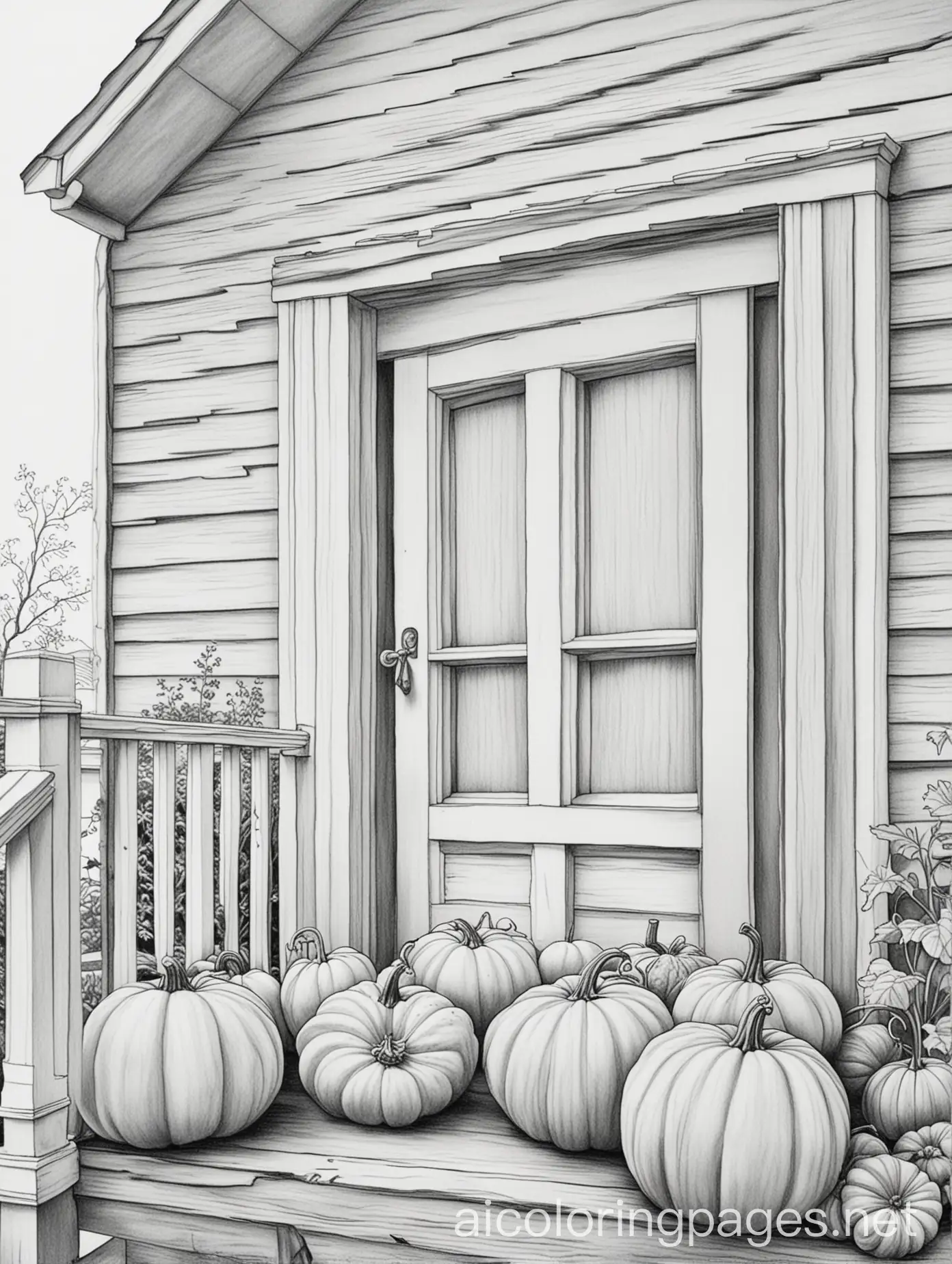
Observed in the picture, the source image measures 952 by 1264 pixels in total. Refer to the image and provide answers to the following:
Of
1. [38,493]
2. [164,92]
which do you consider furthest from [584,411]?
[38,493]

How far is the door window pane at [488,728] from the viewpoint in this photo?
2.73 m

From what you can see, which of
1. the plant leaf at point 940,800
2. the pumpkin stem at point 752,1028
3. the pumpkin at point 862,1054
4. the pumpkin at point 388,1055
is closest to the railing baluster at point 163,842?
the pumpkin at point 388,1055

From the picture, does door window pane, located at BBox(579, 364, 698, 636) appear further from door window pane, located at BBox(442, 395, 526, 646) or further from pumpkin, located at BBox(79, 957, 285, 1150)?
pumpkin, located at BBox(79, 957, 285, 1150)

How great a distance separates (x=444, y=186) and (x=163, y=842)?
62.7 inches

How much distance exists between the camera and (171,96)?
2.81m

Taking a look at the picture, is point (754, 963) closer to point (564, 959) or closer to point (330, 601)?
point (564, 959)

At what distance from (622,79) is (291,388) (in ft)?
3.33

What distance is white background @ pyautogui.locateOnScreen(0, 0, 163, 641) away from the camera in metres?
3.71

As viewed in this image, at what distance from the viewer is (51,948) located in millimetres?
1917

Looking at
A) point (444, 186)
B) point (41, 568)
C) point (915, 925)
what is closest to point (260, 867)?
point (915, 925)

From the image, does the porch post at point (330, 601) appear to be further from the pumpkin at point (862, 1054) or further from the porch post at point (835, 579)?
the pumpkin at point (862, 1054)

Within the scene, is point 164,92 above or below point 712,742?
above

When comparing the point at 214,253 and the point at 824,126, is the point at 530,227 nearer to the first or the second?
the point at 824,126

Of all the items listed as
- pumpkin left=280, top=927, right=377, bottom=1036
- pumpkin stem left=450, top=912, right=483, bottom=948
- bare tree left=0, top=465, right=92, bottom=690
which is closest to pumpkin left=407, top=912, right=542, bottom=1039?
pumpkin stem left=450, top=912, right=483, bottom=948
